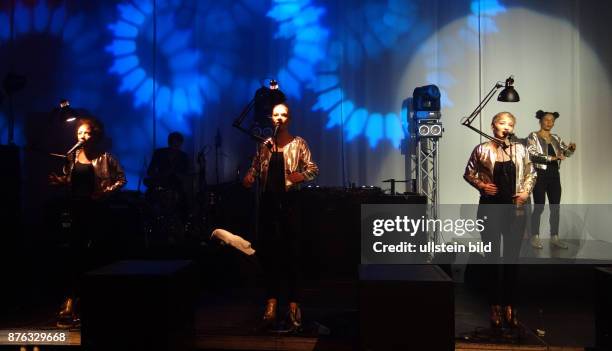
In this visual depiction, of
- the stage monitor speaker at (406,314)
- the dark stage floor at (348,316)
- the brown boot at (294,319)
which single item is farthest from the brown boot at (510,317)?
the brown boot at (294,319)

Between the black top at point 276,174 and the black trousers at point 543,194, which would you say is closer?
the black top at point 276,174

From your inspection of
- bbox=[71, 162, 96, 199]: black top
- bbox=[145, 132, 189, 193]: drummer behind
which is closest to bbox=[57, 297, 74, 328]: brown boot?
bbox=[71, 162, 96, 199]: black top

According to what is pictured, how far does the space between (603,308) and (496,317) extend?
86 centimetres

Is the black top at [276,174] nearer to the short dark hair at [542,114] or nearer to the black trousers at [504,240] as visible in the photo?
the black trousers at [504,240]

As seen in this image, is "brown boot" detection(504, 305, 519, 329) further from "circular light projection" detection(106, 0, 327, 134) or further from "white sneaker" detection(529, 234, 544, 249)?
"circular light projection" detection(106, 0, 327, 134)

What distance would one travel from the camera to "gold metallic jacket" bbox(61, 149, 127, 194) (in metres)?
4.34

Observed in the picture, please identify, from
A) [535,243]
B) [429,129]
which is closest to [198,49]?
[429,129]

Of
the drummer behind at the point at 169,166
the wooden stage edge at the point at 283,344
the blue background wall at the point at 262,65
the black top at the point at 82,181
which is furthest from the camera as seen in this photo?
the blue background wall at the point at 262,65

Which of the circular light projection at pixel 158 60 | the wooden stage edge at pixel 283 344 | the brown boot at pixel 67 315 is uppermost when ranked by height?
the circular light projection at pixel 158 60

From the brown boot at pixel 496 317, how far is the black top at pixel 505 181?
0.83 meters

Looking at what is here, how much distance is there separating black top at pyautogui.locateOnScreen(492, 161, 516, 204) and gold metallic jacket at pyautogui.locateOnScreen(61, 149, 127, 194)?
3.22m

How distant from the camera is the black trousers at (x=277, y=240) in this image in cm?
395

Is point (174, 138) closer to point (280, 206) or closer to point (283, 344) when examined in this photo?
point (280, 206)

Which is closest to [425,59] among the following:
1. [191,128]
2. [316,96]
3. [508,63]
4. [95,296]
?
[508,63]
